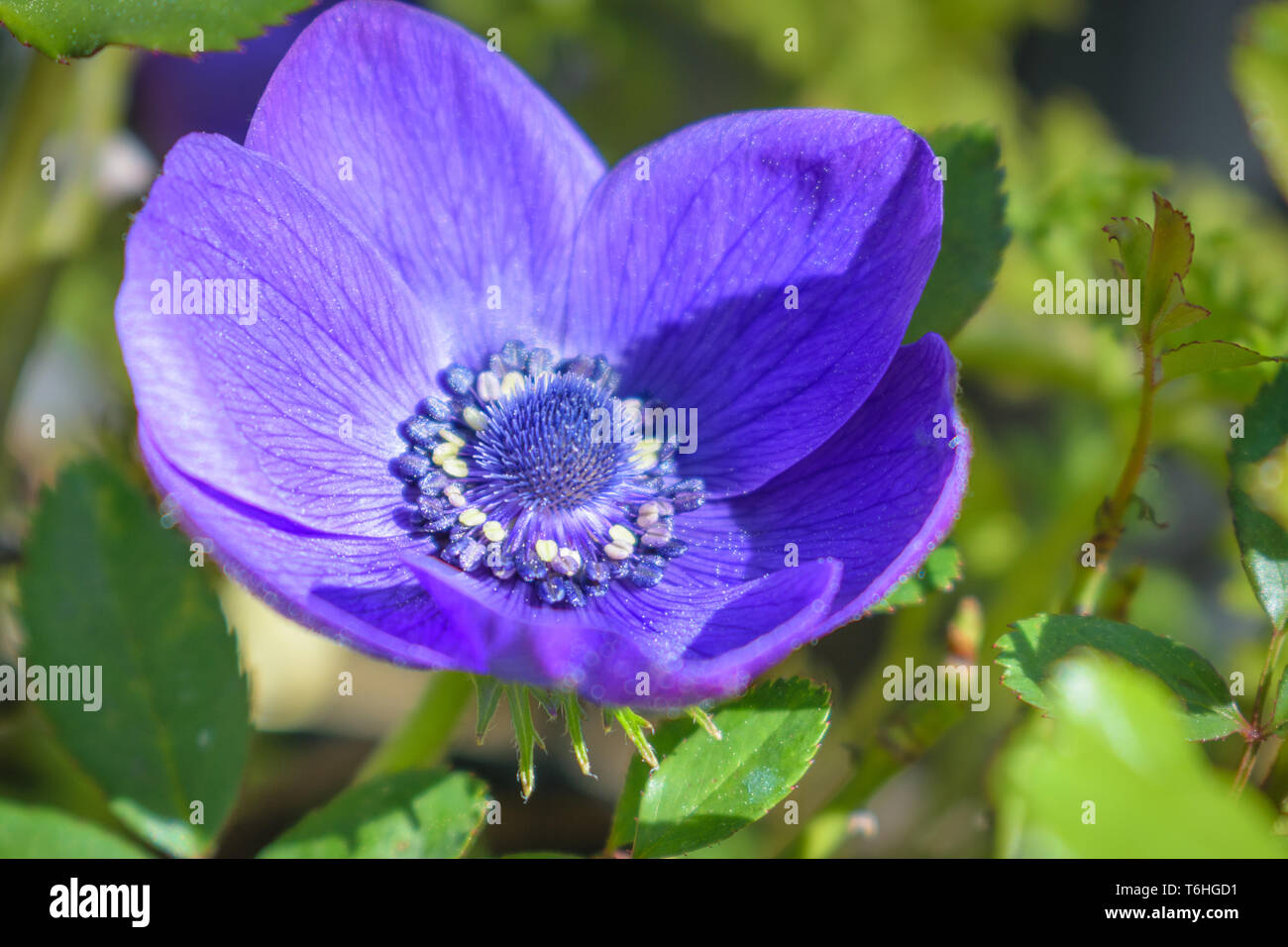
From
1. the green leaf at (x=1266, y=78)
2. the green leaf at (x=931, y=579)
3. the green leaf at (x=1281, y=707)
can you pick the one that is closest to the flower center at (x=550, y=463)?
the green leaf at (x=931, y=579)

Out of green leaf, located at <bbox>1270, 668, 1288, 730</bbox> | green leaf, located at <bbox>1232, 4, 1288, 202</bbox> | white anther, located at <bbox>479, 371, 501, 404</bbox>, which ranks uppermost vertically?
green leaf, located at <bbox>1232, 4, 1288, 202</bbox>

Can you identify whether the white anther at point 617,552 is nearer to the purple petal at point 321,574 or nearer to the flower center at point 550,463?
→ the flower center at point 550,463

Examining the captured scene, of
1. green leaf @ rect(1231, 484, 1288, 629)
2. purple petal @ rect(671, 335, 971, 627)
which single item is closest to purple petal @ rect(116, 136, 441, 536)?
purple petal @ rect(671, 335, 971, 627)

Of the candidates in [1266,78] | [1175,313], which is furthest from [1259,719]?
[1266,78]

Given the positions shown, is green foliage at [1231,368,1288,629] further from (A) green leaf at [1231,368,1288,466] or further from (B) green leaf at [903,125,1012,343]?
(B) green leaf at [903,125,1012,343]

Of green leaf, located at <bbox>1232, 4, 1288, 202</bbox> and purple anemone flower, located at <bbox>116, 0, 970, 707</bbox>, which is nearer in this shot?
purple anemone flower, located at <bbox>116, 0, 970, 707</bbox>
